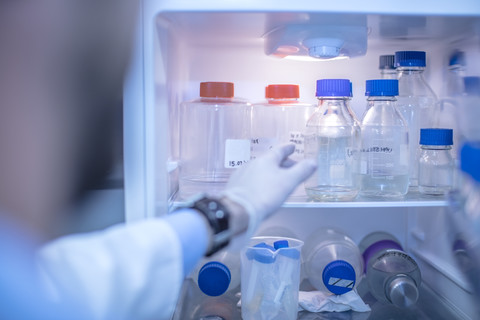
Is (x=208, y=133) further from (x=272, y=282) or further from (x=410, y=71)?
(x=410, y=71)

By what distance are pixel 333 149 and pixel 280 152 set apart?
0.20 meters

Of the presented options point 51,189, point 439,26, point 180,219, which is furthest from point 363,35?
point 51,189

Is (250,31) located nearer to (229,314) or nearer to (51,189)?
(51,189)

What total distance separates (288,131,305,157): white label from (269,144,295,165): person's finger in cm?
13

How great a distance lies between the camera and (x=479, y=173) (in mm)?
714

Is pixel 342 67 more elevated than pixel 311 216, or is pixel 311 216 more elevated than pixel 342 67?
pixel 342 67

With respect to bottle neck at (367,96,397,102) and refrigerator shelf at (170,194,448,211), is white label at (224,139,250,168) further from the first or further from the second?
bottle neck at (367,96,397,102)

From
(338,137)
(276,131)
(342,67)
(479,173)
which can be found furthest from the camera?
(342,67)

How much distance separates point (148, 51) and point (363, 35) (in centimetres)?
49

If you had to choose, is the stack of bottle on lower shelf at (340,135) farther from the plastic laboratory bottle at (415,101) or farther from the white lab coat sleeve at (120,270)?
the white lab coat sleeve at (120,270)

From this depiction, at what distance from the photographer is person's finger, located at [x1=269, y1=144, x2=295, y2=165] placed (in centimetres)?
96

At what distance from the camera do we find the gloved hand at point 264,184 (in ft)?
2.79

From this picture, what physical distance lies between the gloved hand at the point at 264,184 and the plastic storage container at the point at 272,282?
25cm

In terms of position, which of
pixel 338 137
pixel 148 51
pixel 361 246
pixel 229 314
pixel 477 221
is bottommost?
pixel 229 314
